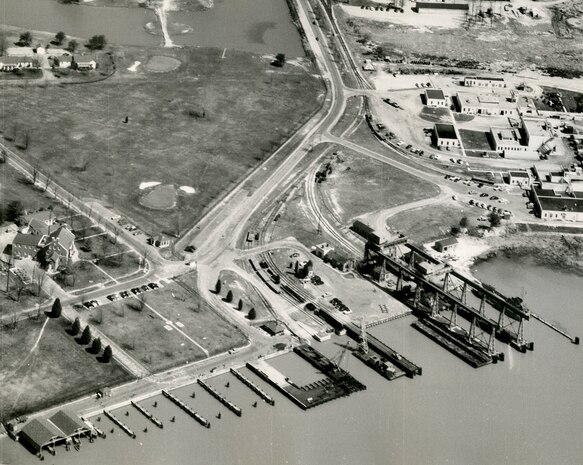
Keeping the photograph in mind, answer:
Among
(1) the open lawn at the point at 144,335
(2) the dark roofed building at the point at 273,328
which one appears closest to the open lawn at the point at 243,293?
(2) the dark roofed building at the point at 273,328

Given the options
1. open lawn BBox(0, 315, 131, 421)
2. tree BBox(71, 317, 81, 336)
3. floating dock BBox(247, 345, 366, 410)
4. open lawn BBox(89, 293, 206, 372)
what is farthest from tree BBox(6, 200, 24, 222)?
floating dock BBox(247, 345, 366, 410)

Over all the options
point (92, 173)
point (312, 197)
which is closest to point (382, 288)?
point (312, 197)

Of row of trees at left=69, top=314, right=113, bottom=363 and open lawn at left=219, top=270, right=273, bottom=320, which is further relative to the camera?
open lawn at left=219, top=270, right=273, bottom=320

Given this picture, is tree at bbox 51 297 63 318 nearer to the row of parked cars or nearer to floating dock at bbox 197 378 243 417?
the row of parked cars

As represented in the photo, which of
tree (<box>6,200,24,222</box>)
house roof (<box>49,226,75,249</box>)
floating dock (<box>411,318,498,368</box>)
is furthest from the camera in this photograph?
tree (<box>6,200,24,222</box>)

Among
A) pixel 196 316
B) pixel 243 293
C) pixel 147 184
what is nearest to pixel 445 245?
pixel 243 293

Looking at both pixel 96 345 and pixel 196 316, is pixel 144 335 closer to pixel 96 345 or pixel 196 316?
pixel 96 345
